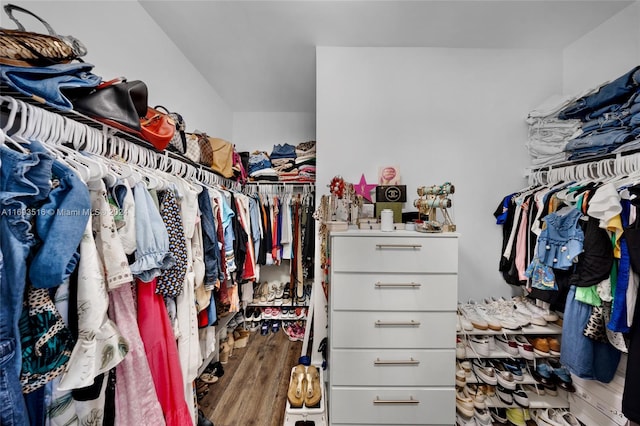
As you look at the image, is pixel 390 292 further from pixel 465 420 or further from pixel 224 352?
pixel 224 352

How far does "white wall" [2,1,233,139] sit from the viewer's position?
1.07 metres

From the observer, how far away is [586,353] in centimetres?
114

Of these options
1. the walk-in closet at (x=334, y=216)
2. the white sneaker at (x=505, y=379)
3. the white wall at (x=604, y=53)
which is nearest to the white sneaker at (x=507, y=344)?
the walk-in closet at (x=334, y=216)

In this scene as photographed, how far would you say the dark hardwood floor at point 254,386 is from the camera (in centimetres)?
146

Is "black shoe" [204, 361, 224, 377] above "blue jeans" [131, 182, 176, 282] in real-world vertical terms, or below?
below

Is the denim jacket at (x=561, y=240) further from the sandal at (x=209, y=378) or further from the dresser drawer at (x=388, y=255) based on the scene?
the sandal at (x=209, y=378)

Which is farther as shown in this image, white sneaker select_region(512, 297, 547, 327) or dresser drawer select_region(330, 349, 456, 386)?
white sneaker select_region(512, 297, 547, 327)

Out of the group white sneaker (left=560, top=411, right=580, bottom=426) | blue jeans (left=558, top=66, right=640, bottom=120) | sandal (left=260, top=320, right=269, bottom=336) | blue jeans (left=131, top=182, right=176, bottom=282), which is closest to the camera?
blue jeans (left=131, top=182, right=176, bottom=282)

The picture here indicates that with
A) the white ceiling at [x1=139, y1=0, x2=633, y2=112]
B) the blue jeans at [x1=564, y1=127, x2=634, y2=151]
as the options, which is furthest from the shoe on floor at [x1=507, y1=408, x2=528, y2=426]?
the white ceiling at [x1=139, y1=0, x2=633, y2=112]

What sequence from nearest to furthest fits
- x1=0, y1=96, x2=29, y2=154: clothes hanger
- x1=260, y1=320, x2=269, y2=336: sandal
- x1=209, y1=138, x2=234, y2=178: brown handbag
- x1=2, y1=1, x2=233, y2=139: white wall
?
x1=0, y1=96, x2=29, y2=154: clothes hanger → x1=2, y1=1, x2=233, y2=139: white wall → x1=209, y1=138, x2=234, y2=178: brown handbag → x1=260, y1=320, x2=269, y2=336: sandal

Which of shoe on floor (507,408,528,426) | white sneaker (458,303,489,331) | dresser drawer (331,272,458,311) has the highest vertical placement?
dresser drawer (331,272,458,311)

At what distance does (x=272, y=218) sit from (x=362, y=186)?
3.49ft

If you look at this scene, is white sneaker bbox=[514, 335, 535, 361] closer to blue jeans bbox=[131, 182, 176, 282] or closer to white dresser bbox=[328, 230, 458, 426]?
white dresser bbox=[328, 230, 458, 426]

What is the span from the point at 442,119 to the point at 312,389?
212 cm
